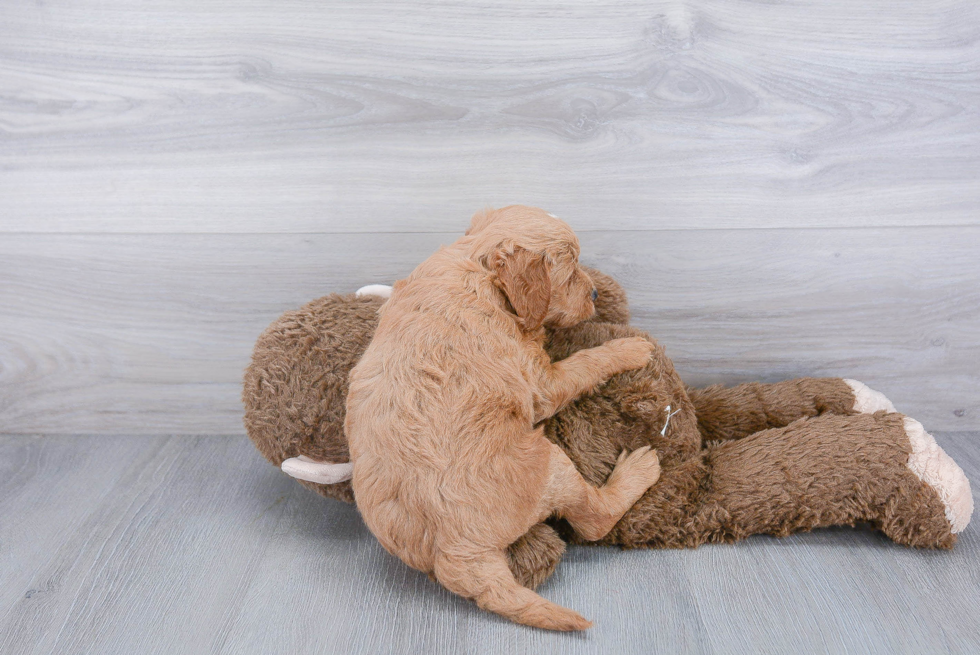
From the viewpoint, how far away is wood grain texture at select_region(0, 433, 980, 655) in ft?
3.69

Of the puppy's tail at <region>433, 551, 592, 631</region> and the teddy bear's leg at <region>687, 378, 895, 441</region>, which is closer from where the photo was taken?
the puppy's tail at <region>433, 551, 592, 631</region>

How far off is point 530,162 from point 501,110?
0.12m

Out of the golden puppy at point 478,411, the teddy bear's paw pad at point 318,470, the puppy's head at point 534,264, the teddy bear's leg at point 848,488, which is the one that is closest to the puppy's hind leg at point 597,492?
the golden puppy at point 478,411

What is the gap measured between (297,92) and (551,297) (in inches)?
29.1

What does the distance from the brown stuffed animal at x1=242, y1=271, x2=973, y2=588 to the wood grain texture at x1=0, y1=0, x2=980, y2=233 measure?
0.30 meters

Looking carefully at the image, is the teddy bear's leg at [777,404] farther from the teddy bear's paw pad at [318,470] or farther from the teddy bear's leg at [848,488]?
the teddy bear's paw pad at [318,470]

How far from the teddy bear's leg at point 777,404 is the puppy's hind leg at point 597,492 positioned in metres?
0.26

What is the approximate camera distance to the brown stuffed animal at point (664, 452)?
4.18 ft

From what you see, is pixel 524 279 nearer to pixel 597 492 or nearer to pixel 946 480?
pixel 597 492

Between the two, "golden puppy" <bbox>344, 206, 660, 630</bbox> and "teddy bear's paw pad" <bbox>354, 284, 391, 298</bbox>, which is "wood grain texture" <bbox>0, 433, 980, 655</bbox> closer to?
"golden puppy" <bbox>344, 206, 660, 630</bbox>

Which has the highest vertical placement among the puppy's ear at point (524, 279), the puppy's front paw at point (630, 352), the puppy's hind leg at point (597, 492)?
the puppy's ear at point (524, 279)

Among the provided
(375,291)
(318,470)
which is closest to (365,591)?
(318,470)

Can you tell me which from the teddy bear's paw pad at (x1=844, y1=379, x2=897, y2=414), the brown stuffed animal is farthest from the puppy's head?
the teddy bear's paw pad at (x1=844, y1=379, x2=897, y2=414)

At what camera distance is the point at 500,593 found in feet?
3.63
